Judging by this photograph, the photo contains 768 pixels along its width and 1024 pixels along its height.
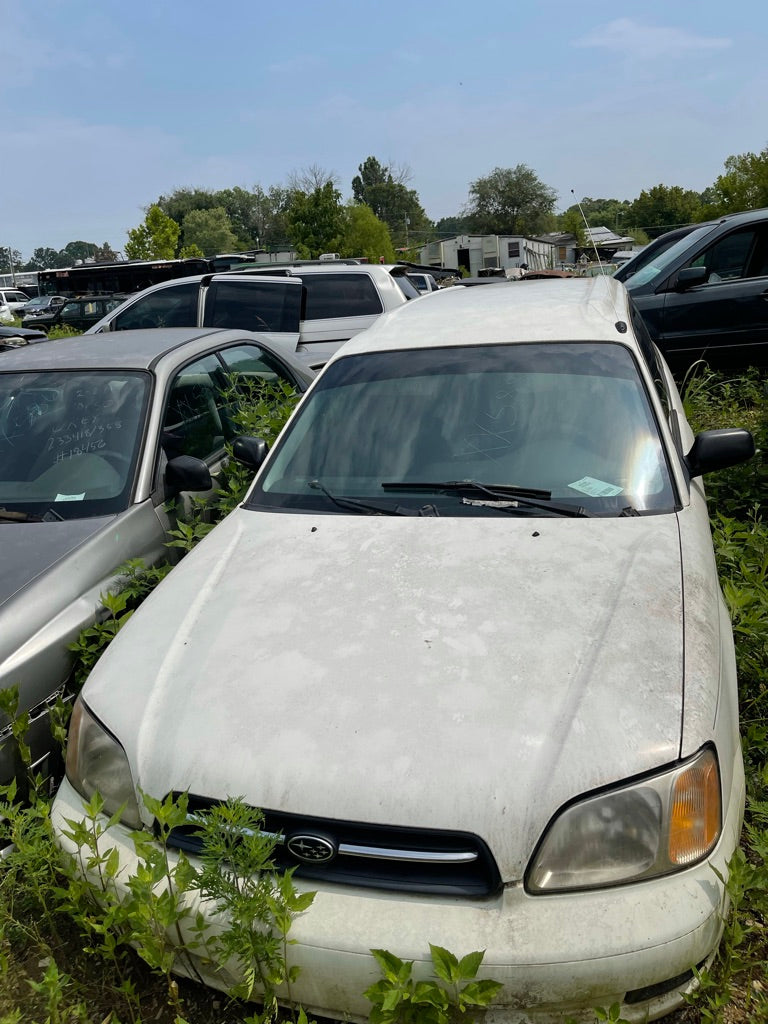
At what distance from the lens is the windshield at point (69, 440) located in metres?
3.60

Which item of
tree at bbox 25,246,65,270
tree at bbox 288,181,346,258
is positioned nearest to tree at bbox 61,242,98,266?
tree at bbox 25,246,65,270

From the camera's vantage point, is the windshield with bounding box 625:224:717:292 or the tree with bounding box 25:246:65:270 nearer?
the windshield with bounding box 625:224:717:292

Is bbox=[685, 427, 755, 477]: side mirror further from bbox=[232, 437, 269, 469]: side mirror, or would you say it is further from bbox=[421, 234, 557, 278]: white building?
bbox=[421, 234, 557, 278]: white building

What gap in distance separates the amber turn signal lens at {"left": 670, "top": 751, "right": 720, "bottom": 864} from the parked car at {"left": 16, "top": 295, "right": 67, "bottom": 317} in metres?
32.3

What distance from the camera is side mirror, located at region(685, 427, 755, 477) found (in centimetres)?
297

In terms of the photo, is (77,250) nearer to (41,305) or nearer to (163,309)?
(41,305)

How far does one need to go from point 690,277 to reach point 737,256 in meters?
0.61

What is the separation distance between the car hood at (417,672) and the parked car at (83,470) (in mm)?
496

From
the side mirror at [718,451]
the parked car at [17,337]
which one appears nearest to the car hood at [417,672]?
the side mirror at [718,451]

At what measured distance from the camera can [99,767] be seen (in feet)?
7.16

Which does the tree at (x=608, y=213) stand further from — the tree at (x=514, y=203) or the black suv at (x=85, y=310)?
the black suv at (x=85, y=310)

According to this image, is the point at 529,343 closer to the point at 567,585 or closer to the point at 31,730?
the point at 567,585

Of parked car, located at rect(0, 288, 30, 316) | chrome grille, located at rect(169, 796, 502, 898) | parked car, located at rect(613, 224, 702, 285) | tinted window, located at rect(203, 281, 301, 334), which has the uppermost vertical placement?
parked car, located at rect(0, 288, 30, 316)

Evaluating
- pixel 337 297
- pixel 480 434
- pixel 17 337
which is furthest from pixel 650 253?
pixel 17 337
